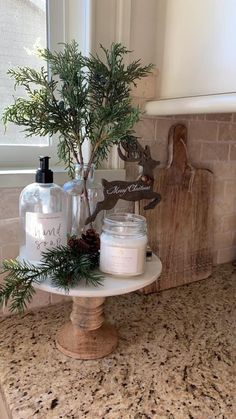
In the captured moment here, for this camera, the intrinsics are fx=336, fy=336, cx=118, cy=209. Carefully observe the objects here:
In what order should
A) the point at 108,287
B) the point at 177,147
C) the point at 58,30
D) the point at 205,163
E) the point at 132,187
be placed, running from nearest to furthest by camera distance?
the point at 108,287 → the point at 132,187 → the point at 58,30 → the point at 177,147 → the point at 205,163

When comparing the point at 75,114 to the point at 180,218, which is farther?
the point at 180,218

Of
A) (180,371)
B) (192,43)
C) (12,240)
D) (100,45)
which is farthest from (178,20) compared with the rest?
(180,371)

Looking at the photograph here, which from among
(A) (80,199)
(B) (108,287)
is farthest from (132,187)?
(B) (108,287)

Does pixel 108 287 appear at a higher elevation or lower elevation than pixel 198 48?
lower

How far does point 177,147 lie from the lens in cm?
93

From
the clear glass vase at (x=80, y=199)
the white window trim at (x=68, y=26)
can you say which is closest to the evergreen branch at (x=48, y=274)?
the clear glass vase at (x=80, y=199)

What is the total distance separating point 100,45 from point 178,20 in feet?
0.63

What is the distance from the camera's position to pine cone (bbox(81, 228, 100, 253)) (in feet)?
→ 2.10

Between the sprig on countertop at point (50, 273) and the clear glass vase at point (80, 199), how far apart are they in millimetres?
93

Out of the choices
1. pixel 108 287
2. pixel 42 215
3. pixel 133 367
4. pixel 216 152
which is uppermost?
pixel 216 152

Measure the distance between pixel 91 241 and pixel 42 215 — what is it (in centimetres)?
10

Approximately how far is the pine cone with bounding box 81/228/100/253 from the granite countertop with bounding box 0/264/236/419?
22 cm

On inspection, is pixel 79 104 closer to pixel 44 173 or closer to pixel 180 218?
pixel 44 173

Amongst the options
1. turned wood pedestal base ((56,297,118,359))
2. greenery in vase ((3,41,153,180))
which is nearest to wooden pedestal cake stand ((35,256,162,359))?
turned wood pedestal base ((56,297,118,359))
